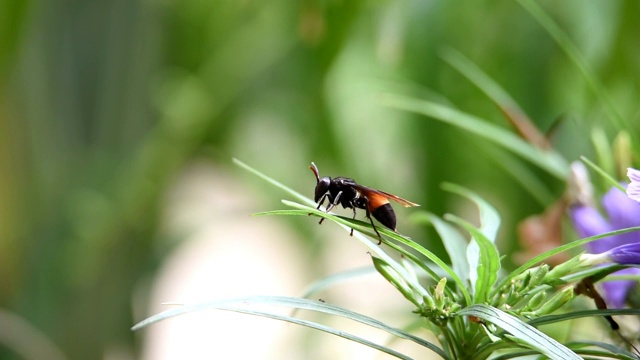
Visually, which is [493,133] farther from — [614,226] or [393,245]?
[393,245]

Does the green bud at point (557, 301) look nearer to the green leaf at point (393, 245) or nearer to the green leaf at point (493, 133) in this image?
the green leaf at point (393, 245)

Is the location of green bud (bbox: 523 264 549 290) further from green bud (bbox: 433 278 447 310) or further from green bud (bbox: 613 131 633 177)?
green bud (bbox: 613 131 633 177)

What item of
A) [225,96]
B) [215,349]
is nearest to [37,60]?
[225,96]

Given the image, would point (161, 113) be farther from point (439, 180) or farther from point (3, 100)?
point (439, 180)

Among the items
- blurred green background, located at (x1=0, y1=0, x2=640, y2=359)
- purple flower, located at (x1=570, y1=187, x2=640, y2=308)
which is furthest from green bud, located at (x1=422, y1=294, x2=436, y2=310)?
blurred green background, located at (x1=0, y1=0, x2=640, y2=359)

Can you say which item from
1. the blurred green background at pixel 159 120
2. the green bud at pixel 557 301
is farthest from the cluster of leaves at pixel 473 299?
the blurred green background at pixel 159 120
